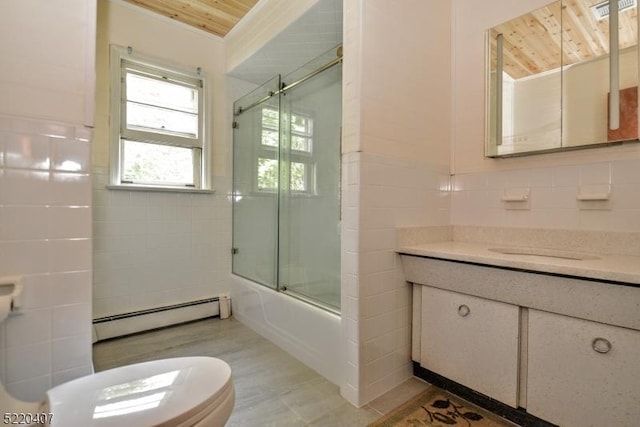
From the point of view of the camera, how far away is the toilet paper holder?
3.12 feet

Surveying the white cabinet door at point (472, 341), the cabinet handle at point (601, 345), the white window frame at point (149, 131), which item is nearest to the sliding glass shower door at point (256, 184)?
the white window frame at point (149, 131)

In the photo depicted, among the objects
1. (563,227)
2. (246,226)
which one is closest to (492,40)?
(563,227)

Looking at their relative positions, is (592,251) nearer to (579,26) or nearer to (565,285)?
(565,285)

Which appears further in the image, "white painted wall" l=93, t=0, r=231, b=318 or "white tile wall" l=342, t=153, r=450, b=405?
"white painted wall" l=93, t=0, r=231, b=318

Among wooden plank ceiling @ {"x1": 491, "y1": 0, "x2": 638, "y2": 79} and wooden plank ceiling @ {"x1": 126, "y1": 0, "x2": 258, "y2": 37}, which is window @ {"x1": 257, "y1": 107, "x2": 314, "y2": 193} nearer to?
wooden plank ceiling @ {"x1": 126, "y1": 0, "x2": 258, "y2": 37}

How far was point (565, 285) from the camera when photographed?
3.70 feet

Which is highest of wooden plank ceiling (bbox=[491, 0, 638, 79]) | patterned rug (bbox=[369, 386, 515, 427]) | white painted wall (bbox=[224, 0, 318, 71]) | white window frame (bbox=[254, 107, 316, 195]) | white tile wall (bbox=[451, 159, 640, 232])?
white painted wall (bbox=[224, 0, 318, 71])

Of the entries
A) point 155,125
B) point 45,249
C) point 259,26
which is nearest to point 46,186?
point 45,249

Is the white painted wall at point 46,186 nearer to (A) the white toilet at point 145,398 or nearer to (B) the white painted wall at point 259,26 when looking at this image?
(A) the white toilet at point 145,398

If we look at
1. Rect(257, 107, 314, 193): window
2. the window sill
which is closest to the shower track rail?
Rect(257, 107, 314, 193): window

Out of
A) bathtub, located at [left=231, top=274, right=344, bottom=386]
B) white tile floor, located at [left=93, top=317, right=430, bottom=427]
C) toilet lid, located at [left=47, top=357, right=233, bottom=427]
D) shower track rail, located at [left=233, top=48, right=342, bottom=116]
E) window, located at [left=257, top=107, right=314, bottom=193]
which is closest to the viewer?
toilet lid, located at [left=47, top=357, right=233, bottom=427]

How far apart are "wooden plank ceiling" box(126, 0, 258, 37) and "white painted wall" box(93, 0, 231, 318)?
0.07m

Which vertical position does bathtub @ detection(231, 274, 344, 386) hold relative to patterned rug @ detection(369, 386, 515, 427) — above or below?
above

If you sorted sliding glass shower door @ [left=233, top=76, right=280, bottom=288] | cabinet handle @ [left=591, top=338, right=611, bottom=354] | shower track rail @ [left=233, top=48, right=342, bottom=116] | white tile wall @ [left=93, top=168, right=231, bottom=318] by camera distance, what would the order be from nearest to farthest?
cabinet handle @ [left=591, top=338, right=611, bottom=354], shower track rail @ [left=233, top=48, right=342, bottom=116], white tile wall @ [left=93, top=168, right=231, bottom=318], sliding glass shower door @ [left=233, top=76, right=280, bottom=288]
